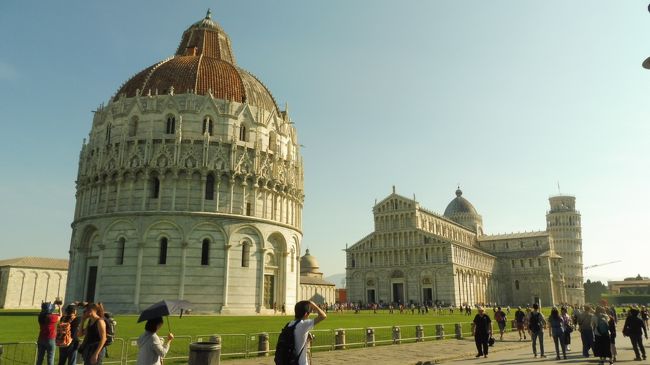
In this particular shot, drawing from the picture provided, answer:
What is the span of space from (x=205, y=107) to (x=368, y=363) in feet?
100

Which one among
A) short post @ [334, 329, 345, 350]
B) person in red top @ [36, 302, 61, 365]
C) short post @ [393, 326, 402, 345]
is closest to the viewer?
person in red top @ [36, 302, 61, 365]

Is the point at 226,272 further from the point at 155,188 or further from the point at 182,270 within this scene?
the point at 155,188

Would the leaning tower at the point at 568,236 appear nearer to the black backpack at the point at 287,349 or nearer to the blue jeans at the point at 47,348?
the blue jeans at the point at 47,348

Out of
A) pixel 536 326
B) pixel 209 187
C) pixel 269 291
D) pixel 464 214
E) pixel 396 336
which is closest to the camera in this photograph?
pixel 536 326

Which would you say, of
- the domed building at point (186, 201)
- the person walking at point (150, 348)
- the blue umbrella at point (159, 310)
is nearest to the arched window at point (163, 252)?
the domed building at point (186, 201)

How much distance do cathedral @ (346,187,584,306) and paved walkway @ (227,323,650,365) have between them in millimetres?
60159

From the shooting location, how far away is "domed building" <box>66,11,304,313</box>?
36.1 m

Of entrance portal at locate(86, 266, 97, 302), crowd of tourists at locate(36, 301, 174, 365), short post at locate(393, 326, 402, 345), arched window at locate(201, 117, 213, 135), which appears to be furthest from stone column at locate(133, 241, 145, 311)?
crowd of tourists at locate(36, 301, 174, 365)

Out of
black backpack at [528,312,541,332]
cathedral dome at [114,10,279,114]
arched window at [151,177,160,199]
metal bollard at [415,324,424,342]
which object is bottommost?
metal bollard at [415,324,424,342]

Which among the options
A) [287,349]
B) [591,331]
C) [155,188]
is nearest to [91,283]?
[155,188]

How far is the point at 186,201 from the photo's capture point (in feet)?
121

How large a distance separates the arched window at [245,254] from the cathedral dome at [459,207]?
3487 inches

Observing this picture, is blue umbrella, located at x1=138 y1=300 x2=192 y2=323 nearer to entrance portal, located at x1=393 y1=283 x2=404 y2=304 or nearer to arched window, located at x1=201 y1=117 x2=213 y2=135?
arched window, located at x1=201 y1=117 x2=213 y2=135

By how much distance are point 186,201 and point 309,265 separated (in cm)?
6007
